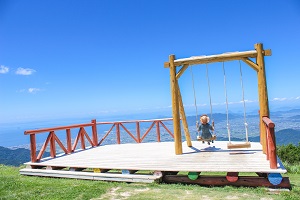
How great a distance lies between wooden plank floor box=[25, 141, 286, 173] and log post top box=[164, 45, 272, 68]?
8.68 feet

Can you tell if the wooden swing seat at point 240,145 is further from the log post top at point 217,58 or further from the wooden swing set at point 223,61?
the log post top at point 217,58

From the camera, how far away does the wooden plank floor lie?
6383mm

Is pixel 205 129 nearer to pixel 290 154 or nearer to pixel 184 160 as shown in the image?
pixel 184 160

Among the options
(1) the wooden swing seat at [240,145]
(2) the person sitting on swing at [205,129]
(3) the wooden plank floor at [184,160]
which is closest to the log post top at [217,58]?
(2) the person sitting on swing at [205,129]

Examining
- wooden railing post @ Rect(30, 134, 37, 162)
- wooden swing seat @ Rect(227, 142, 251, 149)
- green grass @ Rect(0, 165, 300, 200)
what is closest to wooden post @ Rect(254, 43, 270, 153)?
wooden swing seat @ Rect(227, 142, 251, 149)

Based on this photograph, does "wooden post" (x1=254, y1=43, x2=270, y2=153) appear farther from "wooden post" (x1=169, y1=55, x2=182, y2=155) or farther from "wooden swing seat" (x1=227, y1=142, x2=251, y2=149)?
"wooden post" (x1=169, y1=55, x2=182, y2=155)

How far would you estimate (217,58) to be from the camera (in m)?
7.84

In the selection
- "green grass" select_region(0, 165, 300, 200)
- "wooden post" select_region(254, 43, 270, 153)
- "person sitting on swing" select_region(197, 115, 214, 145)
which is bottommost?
"green grass" select_region(0, 165, 300, 200)

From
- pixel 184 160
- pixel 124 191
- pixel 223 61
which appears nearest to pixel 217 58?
pixel 223 61

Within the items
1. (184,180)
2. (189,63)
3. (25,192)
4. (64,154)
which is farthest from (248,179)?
(64,154)

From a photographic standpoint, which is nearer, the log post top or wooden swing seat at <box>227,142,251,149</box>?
the log post top

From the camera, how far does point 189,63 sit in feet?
26.9

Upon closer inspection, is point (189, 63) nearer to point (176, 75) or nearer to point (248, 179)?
point (176, 75)

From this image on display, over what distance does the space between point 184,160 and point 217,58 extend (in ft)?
9.82
